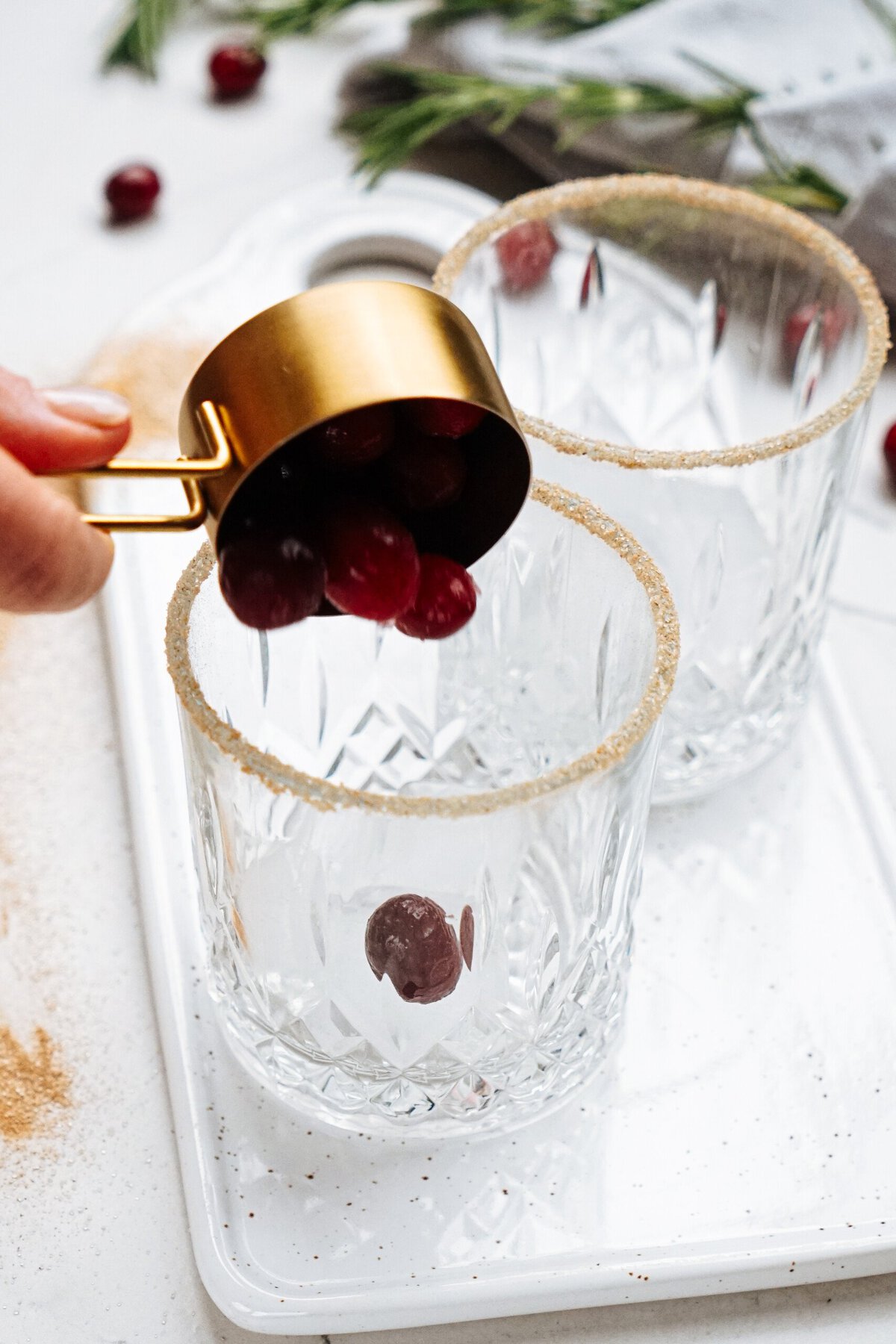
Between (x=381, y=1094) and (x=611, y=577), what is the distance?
7.6 inches

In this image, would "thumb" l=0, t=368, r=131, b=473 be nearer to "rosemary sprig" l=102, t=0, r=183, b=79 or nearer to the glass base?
the glass base

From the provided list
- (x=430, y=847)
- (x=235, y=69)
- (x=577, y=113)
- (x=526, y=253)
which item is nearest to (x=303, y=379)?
(x=430, y=847)

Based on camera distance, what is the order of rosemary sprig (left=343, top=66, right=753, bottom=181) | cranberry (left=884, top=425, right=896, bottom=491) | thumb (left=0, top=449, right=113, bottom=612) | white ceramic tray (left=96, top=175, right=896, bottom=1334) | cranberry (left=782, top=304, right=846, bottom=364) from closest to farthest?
thumb (left=0, top=449, right=113, bottom=612) → white ceramic tray (left=96, top=175, right=896, bottom=1334) → cranberry (left=782, top=304, right=846, bottom=364) → cranberry (left=884, top=425, right=896, bottom=491) → rosemary sprig (left=343, top=66, right=753, bottom=181)

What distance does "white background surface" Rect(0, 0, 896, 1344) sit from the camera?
50cm

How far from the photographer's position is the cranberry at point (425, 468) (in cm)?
46

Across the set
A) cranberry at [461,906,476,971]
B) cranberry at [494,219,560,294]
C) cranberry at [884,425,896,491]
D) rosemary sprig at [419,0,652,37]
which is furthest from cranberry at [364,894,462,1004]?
rosemary sprig at [419,0,652,37]

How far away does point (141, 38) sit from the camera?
1.05 meters

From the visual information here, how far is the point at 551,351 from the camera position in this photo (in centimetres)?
72

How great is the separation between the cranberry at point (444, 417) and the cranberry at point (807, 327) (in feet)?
0.81

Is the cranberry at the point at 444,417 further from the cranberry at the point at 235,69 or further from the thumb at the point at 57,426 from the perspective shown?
the cranberry at the point at 235,69

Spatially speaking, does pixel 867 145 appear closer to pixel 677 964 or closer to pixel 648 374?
pixel 648 374

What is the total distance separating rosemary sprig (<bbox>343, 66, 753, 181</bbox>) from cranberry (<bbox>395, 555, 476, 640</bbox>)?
51 cm

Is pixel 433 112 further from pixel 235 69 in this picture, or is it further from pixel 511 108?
pixel 235 69

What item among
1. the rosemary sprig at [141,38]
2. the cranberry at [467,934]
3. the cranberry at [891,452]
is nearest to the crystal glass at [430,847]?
the cranberry at [467,934]
